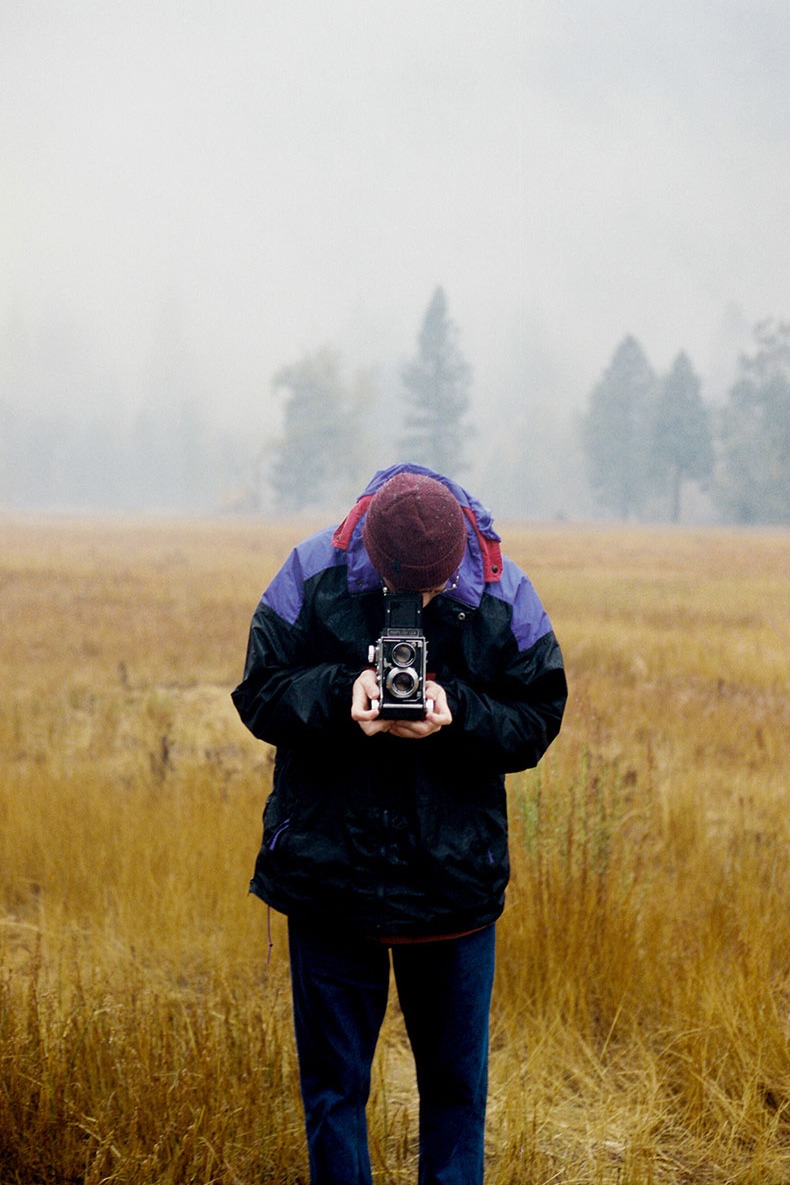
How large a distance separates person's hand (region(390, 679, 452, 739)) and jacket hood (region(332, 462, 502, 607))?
0.24 metres

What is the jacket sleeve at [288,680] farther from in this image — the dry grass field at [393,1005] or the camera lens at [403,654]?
the dry grass field at [393,1005]

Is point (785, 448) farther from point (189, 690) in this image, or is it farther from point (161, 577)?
point (189, 690)

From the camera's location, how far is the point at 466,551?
2.06m

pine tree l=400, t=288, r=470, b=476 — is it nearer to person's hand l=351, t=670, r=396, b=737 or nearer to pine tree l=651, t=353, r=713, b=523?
pine tree l=651, t=353, r=713, b=523

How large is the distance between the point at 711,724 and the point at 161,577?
12370mm

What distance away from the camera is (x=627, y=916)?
3564mm

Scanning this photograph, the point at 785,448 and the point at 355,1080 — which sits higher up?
the point at 785,448

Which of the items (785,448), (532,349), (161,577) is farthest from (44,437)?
(161,577)

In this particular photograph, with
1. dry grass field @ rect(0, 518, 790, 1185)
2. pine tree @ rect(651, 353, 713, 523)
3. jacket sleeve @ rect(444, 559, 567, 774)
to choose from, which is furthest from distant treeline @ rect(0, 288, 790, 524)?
jacket sleeve @ rect(444, 559, 567, 774)

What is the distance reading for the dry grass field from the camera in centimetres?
251

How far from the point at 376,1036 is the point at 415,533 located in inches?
42.4

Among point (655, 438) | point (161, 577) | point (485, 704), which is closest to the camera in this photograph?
point (485, 704)

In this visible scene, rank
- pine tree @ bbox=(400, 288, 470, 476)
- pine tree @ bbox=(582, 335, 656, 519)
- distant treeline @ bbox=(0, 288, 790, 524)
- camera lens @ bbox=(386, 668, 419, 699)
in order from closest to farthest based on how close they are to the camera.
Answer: camera lens @ bbox=(386, 668, 419, 699) → distant treeline @ bbox=(0, 288, 790, 524) → pine tree @ bbox=(582, 335, 656, 519) → pine tree @ bbox=(400, 288, 470, 476)

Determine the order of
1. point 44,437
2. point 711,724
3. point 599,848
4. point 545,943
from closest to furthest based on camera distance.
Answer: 1. point 545,943
2. point 599,848
3. point 711,724
4. point 44,437
